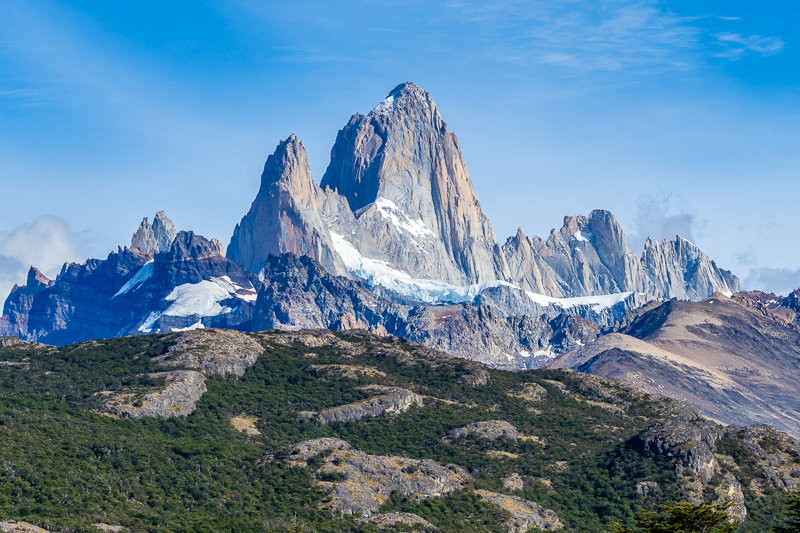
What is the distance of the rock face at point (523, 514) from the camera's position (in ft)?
594

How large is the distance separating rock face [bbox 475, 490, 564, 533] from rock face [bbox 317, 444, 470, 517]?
288 inches

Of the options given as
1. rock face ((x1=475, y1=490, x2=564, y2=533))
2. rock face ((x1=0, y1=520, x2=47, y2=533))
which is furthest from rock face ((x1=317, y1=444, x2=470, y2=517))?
rock face ((x1=0, y1=520, x2=47, y2=533))

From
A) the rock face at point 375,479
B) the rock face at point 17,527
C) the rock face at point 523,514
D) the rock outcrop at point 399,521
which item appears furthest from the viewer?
the rock face at point 523,514

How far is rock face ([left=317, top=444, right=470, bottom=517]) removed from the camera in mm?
179250

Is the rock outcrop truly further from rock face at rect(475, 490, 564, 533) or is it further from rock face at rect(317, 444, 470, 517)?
rock face at rect(475, 490, 564, 533)

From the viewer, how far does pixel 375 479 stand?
619 feet

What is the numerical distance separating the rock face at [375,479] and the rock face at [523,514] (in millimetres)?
7321

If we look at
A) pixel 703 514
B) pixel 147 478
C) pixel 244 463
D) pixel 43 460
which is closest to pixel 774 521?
pixel 703 514

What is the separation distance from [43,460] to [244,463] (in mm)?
37425

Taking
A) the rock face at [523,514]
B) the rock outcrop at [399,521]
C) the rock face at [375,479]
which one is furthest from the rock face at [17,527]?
the rock face at [523,514]

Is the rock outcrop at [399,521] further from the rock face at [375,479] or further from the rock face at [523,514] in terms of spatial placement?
the rock face at [523,514]

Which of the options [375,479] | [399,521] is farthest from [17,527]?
[375,479]

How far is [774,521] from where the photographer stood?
631 ft

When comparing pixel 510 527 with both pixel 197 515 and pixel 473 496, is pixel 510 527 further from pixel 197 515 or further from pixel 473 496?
pixel 197 515
